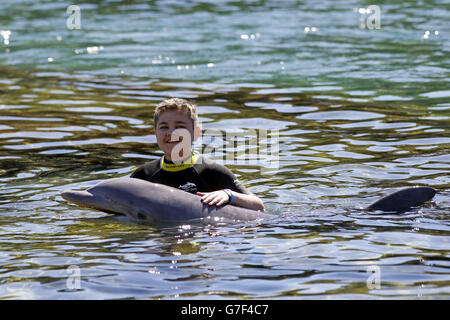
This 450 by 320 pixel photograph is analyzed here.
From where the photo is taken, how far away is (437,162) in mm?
8508

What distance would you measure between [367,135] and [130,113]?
3562 millimetres

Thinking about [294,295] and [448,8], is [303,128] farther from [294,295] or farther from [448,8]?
[448,8]

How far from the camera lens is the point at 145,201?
633 centimetres

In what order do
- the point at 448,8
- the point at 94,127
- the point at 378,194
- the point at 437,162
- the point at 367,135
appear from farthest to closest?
the point at 448,8
the point at 94,127
the point at 367,135
the point at 437,162
the point at 378,194

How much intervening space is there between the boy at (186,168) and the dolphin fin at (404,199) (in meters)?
1.01

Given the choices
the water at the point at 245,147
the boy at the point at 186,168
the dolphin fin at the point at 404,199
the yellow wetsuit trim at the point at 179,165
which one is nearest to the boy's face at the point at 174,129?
the boy at the point at 186,168

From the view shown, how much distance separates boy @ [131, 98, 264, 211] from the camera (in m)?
6.53

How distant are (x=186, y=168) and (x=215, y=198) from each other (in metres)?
0.53

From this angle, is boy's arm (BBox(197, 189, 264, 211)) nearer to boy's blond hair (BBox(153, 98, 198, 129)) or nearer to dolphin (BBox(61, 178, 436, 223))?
dolphin (BBox(61, 178, 436, 223))

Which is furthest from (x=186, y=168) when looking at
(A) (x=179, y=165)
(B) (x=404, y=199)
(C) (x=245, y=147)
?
(C) (x=245, y=147)

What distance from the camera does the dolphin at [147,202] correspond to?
6320mm

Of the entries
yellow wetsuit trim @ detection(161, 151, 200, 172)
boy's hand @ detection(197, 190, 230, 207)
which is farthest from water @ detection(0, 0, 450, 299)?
yellow wetsuit trim @ detection(161, 151, 200, 172)

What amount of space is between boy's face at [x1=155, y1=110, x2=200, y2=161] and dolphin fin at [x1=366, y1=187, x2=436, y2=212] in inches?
65.1

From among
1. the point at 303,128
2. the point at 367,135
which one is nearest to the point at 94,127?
the point at 303,128
